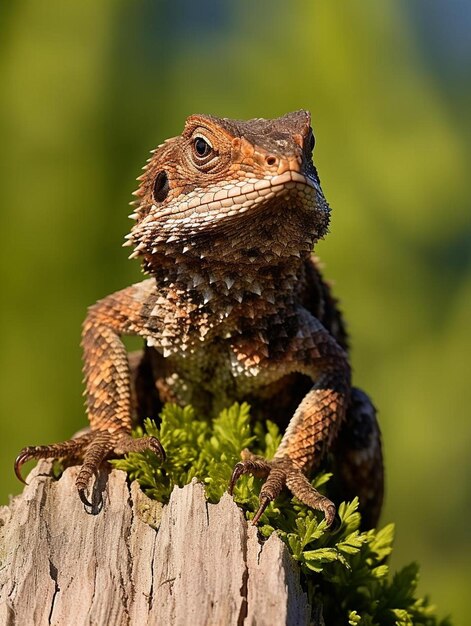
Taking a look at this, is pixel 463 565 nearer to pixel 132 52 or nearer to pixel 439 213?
pixel 439 213

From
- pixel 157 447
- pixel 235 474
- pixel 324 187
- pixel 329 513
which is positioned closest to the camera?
pixel 329 513

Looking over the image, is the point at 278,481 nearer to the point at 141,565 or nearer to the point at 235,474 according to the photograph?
the point at 235,474

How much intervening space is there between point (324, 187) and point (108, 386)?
581cm

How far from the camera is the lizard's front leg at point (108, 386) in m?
3.77

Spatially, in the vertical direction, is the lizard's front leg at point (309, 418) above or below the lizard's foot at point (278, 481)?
above

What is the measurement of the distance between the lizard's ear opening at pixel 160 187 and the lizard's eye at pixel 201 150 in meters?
0.26

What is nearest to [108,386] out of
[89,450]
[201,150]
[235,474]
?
[89,450]

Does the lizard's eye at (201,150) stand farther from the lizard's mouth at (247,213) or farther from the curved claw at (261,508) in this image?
the curved claw at (261,508)

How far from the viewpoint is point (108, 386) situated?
414 cm

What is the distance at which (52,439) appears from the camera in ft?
28.4

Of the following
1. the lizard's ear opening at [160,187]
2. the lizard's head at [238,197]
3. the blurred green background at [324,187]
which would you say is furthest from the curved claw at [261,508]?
the blurred green background at [324,187]

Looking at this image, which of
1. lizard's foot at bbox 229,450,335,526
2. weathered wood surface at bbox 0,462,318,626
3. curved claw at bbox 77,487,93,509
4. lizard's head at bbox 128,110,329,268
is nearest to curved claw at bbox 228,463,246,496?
lizard's foot at bbox 229,450,335,526

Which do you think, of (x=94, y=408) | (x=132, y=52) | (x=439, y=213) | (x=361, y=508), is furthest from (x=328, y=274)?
(x=94, y=408)

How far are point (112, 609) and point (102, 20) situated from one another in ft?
26.5
